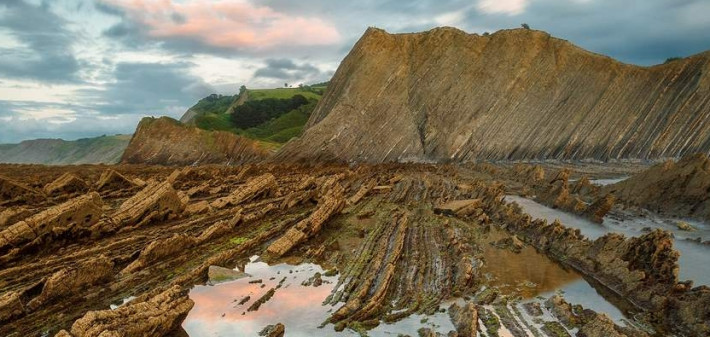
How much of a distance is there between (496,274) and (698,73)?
289 feet

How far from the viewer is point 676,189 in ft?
112

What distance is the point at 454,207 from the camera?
32.2 m

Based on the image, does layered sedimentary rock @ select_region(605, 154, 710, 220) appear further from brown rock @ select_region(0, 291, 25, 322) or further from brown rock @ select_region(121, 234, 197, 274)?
brown rock @ select_region(0, 291, 25, 322)

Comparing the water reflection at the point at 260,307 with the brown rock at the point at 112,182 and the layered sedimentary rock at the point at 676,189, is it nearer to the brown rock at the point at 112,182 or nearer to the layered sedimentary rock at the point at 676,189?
the brown rock at the point at 112,182

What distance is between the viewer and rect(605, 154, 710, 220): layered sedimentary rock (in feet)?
104

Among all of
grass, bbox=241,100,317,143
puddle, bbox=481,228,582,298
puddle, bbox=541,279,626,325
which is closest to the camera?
puddle, bbox=541,279,626,325

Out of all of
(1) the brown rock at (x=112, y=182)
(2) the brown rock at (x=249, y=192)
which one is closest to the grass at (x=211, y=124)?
(1) the brown rock at (x=112, y=182)

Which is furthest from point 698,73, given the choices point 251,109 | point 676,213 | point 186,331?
point 251,109

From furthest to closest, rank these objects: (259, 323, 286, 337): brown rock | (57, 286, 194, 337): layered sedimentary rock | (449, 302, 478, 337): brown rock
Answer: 1. (259, 323, 286, 337): brown rock
2. (449, 302, 478, 337): brown rock
3. (57, 286, 194, 337): layered sedimentary rock

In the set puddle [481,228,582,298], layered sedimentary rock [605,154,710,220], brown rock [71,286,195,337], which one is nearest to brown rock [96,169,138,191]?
brown rock [71,286,195,337]

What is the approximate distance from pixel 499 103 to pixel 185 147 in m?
69.3

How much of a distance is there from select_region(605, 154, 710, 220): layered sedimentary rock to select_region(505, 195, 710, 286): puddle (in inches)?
93.4

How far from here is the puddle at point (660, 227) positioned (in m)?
20.0

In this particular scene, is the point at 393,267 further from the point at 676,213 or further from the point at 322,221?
the point at 676,213
